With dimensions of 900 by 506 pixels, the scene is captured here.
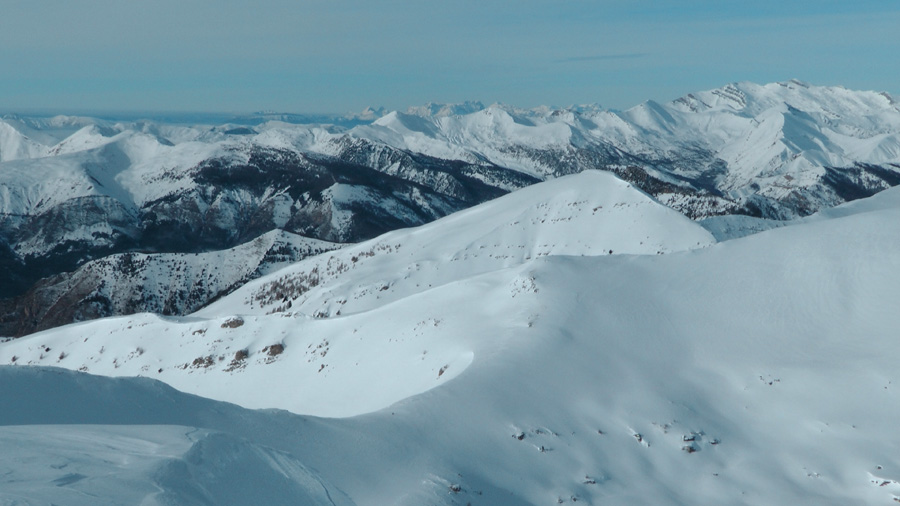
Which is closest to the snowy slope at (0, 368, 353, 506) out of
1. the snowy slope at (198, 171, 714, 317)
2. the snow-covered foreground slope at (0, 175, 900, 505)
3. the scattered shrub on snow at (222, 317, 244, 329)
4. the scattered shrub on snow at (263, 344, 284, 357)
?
the snow-covered foreground slope at (0, 175, 900, 505)

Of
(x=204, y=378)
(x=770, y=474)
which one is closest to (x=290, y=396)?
(x=204, y=378)

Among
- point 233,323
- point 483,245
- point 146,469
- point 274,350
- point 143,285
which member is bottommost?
point 143,285

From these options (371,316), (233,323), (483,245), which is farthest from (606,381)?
(483,245)

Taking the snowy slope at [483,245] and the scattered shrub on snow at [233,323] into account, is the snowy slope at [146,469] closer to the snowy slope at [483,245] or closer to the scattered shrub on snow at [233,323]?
the scattered shrub on snow at [233,323]

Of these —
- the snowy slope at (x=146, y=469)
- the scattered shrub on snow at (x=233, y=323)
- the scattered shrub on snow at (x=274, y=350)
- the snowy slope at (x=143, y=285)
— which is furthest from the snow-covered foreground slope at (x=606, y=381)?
the snowy slope at (x=143, y=285)

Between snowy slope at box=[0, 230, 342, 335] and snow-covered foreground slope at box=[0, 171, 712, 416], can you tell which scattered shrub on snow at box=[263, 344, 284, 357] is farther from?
snowy slope at box=[0, 230, 342, 335]

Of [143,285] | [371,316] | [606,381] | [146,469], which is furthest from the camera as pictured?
[143,285]

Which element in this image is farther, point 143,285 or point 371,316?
point 143,285

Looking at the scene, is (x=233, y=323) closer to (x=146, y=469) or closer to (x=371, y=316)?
(x=371, y=316)

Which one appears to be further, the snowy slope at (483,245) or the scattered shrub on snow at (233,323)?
the snowy slope at (483,245)

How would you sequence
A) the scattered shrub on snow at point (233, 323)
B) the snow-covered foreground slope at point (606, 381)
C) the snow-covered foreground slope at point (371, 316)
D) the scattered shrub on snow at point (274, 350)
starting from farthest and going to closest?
the scattered shrub on snow at point (233, 323) → the scattered shrub on snow at point (274, 350) → the snow-covered foreground slope at point (371, 316) → the snow-covered foreground slope at point (606, 381)
